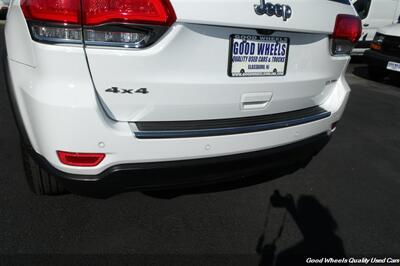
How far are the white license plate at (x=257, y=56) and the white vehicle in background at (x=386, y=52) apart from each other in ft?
19.6

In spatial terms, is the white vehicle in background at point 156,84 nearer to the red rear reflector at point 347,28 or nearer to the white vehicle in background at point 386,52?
the red rear reflector at point 347,28

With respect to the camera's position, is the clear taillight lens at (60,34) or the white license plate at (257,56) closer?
the clear taillight lens at (60,34)

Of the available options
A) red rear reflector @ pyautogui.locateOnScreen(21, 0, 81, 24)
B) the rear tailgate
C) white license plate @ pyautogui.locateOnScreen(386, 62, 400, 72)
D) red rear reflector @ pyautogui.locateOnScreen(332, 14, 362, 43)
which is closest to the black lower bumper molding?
the rear tailgate

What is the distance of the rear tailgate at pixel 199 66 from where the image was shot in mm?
1698

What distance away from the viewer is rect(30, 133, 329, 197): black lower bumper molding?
1836 millimetres

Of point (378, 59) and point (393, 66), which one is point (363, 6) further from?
point (393, 66)

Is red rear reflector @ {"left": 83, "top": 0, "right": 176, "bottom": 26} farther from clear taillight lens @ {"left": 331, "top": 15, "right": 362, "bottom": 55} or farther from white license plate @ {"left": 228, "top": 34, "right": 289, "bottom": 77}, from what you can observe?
clear taillight lens @ {"left": 331, "top": 15, "right": 362, "bottom": 55}

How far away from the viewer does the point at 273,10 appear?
1948mm

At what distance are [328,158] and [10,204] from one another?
2.70 metres

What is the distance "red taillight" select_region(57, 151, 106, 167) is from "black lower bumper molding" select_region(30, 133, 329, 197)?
7cm

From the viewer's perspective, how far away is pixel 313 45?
89.9 inches

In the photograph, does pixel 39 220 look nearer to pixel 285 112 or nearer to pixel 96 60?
pixel 96 60

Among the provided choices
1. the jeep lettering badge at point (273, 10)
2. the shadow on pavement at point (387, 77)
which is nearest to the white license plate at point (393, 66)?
the shadow on pavement at point (387, 77)

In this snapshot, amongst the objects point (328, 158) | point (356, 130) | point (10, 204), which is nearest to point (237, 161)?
point (10, 204)
